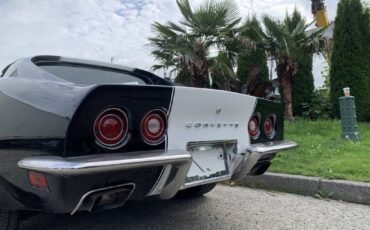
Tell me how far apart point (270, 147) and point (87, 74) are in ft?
5.07

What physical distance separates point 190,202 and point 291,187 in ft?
4.05

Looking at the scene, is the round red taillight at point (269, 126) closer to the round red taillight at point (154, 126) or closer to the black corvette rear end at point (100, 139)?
the black corvette rear end at point (100, 139)

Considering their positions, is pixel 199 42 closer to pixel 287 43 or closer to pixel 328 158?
pixel 287 43

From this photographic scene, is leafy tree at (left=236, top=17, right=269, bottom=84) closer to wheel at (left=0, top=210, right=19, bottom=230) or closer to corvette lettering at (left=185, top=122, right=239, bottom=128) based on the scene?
corvette lettering at (left=185, top=122, right=239, bottom=128)

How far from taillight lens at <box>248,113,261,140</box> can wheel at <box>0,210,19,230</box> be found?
1797mm

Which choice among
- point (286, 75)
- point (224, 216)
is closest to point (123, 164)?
point (224, 216)

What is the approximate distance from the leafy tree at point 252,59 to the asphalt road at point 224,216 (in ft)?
20.9

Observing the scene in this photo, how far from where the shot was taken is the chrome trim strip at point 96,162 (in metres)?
1.95

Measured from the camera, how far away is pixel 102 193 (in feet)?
7.08

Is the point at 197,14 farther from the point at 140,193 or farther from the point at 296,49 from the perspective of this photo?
the point at 140,193

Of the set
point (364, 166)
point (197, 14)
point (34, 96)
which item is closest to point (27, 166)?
point (34, 96)

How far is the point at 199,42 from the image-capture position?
29.9ft

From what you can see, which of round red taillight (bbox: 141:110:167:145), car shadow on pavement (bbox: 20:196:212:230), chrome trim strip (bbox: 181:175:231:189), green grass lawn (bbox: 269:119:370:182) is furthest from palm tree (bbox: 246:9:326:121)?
round red taillight (bbox: 141:110:167:145)

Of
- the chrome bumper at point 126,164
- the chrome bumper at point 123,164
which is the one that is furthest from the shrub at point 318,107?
the chrome bumper at point 123,164
